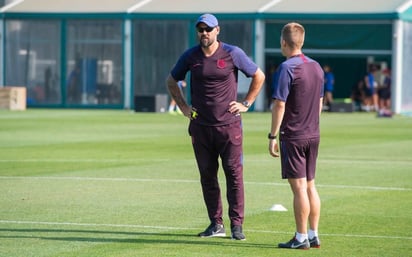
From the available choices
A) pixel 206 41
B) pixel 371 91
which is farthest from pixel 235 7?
pixel 206 41

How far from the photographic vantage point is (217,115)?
1192 cm

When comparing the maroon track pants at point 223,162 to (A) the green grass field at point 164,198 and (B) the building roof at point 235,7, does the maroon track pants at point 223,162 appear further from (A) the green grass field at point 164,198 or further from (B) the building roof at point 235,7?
(B) the building roof at point 235,7

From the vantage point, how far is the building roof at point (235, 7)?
156 feet

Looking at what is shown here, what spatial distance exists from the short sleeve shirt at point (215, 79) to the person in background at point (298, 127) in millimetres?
860

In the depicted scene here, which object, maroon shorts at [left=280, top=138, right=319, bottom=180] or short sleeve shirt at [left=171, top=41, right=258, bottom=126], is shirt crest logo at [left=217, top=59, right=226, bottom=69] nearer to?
short sleeve shirt at [left=171, top=41, right=258, bottom=126]

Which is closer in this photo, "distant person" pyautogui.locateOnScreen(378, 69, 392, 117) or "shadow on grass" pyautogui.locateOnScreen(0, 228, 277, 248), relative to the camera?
"shadow on grass" pyautogui.locateOnScreen(0, 228, 277, 248)

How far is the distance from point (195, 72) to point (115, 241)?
6.01 ft

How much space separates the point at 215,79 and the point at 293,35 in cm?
124

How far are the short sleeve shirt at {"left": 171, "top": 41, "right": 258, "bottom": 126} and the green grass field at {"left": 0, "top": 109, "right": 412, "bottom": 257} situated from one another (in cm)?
123

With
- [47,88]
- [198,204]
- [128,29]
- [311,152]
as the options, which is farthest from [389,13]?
[311,152]

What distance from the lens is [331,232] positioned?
12336mm

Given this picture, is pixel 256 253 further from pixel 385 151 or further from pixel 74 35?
pixel 74 35

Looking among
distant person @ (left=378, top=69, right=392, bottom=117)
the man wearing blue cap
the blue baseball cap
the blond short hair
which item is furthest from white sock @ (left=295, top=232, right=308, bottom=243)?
distant person @ (left=378, top=69, right=392, bottom=117)

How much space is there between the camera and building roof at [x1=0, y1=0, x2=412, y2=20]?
47.6 meters
